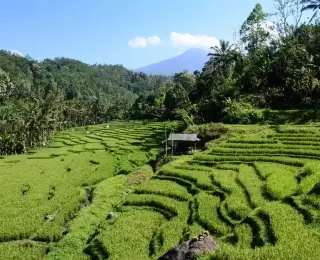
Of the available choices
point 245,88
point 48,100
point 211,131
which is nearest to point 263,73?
point 245,88

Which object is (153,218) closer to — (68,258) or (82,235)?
(82,235)

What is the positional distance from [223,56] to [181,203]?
1568 inches

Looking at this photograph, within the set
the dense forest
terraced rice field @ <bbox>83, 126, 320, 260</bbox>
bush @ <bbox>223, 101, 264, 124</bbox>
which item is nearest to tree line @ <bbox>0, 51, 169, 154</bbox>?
the dense forest

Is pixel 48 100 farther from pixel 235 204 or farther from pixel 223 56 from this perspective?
pixel 235 204

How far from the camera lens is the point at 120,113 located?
3767 inches

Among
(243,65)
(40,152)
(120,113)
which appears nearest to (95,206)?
(40,152)

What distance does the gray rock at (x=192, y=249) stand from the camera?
965 centimetres

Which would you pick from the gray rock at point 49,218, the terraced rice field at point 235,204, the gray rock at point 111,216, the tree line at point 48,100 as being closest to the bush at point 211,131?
the terraced rice field at point 235,204

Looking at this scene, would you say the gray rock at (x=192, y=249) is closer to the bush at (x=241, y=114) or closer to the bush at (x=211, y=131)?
the bush at (x=211, y=131)

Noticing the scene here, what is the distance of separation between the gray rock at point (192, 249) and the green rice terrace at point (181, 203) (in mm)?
281

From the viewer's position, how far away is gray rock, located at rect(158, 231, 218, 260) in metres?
9.65

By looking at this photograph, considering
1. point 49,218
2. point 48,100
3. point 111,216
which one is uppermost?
point 48,100

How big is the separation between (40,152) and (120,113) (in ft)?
178

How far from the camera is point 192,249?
32.0 feet
